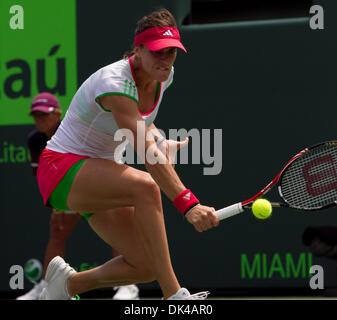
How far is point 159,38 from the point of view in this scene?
2701 millimetres

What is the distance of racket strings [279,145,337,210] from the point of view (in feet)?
9.93

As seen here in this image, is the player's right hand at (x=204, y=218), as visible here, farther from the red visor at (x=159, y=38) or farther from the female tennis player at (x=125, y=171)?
the red visor at (x=159, y=38)

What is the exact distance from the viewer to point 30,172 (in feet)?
16.6

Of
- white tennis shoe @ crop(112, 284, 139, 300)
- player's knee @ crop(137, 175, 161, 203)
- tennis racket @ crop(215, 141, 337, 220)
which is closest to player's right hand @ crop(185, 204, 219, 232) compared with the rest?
player's knee @ crop(137, 175, 161, 203)

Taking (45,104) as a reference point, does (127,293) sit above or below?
below

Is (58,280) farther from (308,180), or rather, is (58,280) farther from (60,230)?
(60,230)

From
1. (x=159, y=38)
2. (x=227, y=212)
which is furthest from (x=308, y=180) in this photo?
(x=159, y=38)

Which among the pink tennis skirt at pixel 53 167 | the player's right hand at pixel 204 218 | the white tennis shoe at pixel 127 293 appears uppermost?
the pink tennis skirt at pixel 53 167

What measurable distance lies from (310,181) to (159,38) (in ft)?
3.13

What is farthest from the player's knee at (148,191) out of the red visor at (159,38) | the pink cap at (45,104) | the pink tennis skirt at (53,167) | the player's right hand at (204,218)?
the pink cap at (45,104)

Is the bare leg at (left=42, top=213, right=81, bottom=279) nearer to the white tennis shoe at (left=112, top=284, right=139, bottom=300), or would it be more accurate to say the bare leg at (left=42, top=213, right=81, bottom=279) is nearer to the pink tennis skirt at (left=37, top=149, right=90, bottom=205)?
the white tennis shoe at (left=112, top=284, right=139, bottom=300)

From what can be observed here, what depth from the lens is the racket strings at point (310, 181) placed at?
3.03m
